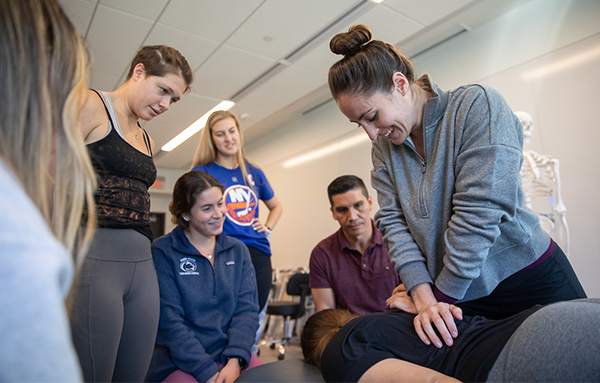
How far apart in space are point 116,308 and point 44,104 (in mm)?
763

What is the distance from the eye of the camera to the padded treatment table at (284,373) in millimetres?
1177

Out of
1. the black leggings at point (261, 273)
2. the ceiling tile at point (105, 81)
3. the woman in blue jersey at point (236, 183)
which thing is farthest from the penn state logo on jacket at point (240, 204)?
the ceiling tile at point (105, 81)

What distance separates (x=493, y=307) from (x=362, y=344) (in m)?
0.41

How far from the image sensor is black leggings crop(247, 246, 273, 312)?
2248 millimetres

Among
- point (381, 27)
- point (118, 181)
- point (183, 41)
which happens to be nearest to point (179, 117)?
point (183, 41)

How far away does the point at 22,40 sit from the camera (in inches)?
19.3

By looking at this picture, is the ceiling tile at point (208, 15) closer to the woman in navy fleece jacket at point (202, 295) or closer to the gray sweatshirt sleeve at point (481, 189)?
the woman in navy fleece jacket at point (202, 295)

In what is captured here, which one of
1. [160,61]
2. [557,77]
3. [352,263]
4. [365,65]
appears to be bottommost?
[352,263]

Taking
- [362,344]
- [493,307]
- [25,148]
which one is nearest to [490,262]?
[493,307]

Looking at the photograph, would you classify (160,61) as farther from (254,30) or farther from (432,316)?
(254,30)

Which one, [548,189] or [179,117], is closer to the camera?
[548,189]

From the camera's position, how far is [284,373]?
1240 millimetres

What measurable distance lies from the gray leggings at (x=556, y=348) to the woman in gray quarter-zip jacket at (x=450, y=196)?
23 cm

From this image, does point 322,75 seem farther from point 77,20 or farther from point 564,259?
point 564,259
